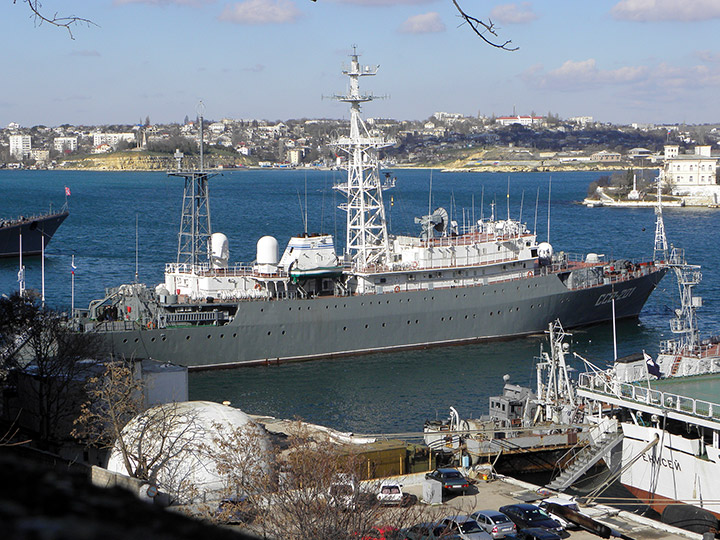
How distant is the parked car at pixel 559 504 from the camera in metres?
13.9

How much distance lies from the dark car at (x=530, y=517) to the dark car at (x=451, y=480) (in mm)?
1534

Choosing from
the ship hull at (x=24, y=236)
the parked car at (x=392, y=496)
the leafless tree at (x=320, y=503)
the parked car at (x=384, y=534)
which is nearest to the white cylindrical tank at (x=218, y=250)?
the parked car at (x=392, y=496)

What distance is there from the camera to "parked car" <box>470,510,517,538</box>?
42.4ft

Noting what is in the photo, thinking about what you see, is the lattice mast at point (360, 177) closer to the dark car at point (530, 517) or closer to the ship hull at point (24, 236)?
the dark car at point (530, 517)

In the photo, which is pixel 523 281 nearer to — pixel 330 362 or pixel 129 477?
pixel 330 362

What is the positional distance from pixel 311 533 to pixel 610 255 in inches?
1972

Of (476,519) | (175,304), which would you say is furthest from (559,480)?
(175,304)

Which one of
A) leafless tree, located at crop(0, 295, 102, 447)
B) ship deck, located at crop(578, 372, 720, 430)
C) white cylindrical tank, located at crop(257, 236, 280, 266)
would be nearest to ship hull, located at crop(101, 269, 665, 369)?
white cylindrical tank, located at crop(257, 236, 280, 266)

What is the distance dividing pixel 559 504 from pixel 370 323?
61.2ft

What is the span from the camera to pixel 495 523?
13078 mm

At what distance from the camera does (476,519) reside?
44.0 ft

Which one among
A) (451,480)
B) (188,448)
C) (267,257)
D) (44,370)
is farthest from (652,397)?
(267,257)

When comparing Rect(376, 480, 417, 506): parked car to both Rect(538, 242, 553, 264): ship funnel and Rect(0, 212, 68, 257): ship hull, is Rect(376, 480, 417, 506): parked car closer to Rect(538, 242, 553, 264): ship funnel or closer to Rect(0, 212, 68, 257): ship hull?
Rect(538, 242, 553, 264): ship funnel

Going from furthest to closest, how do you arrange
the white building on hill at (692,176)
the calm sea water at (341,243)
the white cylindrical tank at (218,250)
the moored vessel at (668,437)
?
the white building on hill at (692,176) < the white cylindrical tank at (218,250) < the calm sea water at (341,243) < the moored vessel at (668,437)
